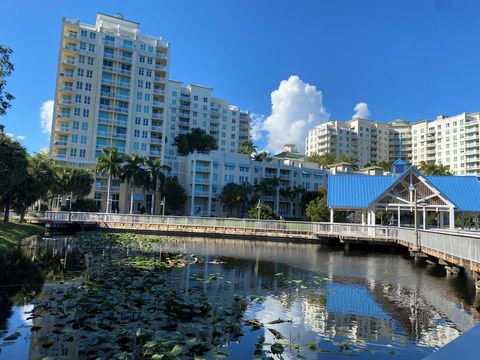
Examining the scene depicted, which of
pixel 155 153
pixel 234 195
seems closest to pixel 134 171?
pixel 155 153

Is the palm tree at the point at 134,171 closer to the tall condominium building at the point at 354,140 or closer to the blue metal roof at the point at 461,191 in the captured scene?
the blue metal roof at the point at 461,191

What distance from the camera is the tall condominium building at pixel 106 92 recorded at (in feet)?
258

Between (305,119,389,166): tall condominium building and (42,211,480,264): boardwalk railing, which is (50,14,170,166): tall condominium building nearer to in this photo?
(42,211,480,264): boardwalk railing

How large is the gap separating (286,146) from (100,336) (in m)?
147

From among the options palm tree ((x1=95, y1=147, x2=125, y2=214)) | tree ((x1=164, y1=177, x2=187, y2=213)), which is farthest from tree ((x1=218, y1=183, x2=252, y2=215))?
palm tree ((x1=95, y1=147, x2=125, y2=214))

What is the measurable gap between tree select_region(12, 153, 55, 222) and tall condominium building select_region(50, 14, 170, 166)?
36.4 m

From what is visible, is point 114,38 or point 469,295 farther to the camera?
point 114,38

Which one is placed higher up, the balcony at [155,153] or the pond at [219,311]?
the balcony at [155,153]

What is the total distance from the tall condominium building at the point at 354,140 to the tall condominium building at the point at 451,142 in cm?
1310

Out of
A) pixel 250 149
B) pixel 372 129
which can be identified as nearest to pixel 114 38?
pixel 250 149

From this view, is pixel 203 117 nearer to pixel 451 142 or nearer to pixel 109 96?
pixel 109 96

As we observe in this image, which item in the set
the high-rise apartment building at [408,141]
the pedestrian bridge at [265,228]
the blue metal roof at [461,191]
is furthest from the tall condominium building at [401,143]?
the pedestrian bridge at [265,228]

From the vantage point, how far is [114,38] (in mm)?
84000

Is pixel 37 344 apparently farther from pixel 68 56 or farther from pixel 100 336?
pixel 68 56
